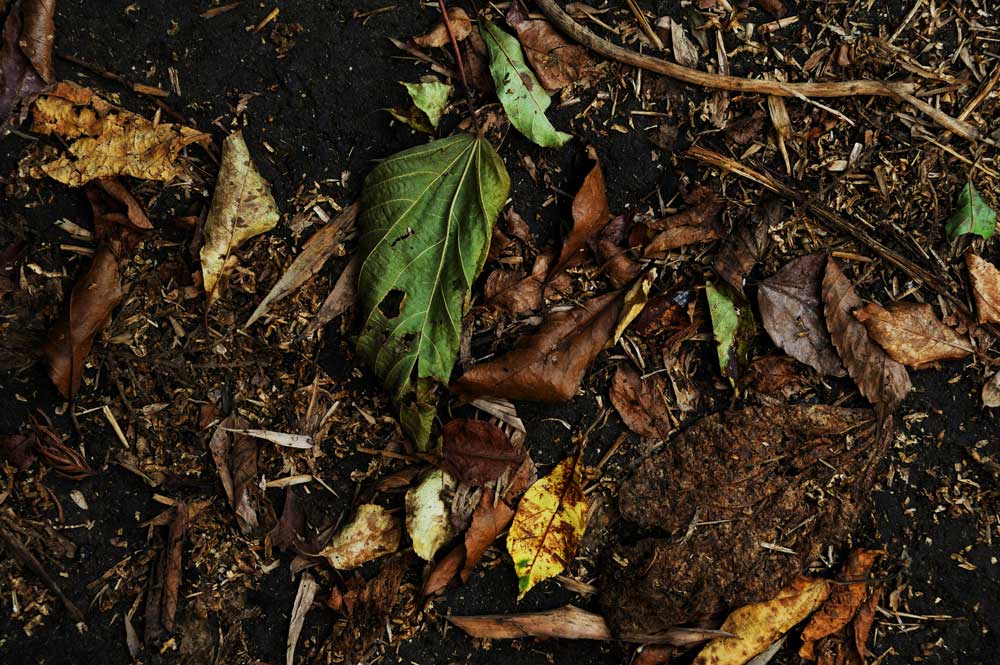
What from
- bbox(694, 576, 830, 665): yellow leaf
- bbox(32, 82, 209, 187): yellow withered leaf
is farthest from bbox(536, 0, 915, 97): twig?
bbox(694, 576, 830, 665): yellow leaf

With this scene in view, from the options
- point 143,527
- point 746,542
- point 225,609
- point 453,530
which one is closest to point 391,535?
point 453,530

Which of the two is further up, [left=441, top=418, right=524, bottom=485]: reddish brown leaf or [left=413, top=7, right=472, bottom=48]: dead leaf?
[left=413, top=7, right=472, bottom=48]: dead leaf

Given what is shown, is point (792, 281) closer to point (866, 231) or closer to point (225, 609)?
point (866, 231)

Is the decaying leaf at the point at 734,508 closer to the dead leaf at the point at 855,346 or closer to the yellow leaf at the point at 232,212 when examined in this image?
the dead leaf at the point at 855,346

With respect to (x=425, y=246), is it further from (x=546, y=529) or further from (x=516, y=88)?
(x=546, y=529)

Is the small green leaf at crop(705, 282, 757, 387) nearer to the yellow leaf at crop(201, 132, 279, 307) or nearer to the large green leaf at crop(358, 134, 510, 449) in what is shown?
the large green leaf at crop(358, 134, 510, 449)

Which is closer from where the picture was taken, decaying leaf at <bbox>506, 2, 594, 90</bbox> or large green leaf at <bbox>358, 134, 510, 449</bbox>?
large green leaf at <bbox>358, 134, 510, 449</bbox>
